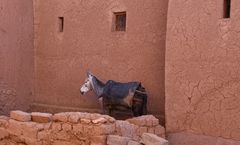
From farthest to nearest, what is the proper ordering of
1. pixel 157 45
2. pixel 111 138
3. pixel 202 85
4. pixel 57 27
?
pixel 57 27 < pixel 157 45 < pixel 202 85 < pixel 111 138

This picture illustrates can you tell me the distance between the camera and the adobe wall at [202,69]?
6.84 m

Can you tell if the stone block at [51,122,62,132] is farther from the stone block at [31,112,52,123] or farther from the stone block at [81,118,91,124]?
the stone block at [81,118,91,124]

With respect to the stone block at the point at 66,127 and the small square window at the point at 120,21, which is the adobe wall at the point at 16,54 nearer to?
the small square window at the point at 120,21

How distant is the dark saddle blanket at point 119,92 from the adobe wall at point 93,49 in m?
0.45

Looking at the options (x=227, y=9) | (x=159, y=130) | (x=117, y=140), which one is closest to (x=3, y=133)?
(x=117, y=140)

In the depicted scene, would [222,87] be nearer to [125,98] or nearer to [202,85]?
[202,85]

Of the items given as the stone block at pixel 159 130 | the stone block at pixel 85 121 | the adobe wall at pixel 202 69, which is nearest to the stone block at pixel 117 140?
the stone block at pixel 85 121

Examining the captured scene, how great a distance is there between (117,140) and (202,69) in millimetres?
1874

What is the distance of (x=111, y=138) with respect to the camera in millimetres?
6617

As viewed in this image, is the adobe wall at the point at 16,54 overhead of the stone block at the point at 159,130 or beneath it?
overhead

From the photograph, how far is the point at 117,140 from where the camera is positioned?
21.4 ft

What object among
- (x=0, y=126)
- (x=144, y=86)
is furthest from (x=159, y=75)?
(x=0, y=126)

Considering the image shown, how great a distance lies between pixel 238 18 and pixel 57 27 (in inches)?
195

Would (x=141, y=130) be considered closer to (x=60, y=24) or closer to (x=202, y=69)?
(x=202, y=69)
